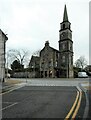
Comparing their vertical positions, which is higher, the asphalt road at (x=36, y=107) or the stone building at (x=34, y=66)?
the stone building at (x=34, y=66)

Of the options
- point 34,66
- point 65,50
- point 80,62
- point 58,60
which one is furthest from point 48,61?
point 80,62

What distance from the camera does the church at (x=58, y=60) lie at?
82.1m

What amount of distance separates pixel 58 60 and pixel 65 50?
14.3 feet

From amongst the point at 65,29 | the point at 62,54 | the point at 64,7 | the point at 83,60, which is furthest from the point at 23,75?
the point at 83,60

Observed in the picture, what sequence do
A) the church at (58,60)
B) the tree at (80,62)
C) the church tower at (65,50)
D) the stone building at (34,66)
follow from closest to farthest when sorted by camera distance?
the stone building at (34,66) < the church at (58,60) < the church tower at (65,50) < the tree at (80,62)

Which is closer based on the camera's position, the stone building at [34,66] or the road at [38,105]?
the road at [38,105]

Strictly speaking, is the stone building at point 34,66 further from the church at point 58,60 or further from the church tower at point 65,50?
the church tower at point 65,50

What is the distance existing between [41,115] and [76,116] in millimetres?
1389

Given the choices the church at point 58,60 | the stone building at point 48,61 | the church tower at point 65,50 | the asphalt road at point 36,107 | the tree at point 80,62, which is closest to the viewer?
the asphalt road at point 36,107

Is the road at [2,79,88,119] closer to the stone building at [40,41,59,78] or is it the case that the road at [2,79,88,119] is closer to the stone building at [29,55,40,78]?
the stone building at [29,55,40,78]

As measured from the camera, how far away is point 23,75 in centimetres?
8375

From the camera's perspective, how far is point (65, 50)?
85250mm

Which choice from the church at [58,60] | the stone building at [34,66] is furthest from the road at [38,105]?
the church at [58,60]

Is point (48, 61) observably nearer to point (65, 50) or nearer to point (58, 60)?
point (58, 60)
